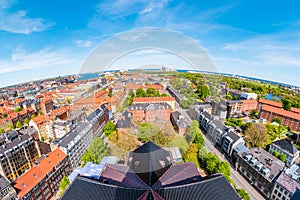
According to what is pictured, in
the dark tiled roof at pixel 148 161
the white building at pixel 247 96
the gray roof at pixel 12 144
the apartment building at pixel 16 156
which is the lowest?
the apartment building at pixel 16 156

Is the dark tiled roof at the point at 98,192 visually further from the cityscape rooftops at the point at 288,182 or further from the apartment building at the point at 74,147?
the cityscape rooftops at the point at 288,182

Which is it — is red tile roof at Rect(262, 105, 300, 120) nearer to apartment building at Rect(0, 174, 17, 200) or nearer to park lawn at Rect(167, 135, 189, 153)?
park lawn at Rect(167, 135, 189, 153)

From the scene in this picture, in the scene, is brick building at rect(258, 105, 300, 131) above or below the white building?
below

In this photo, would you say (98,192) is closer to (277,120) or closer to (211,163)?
(211,163)

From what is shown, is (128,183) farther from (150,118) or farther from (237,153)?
(237,153)

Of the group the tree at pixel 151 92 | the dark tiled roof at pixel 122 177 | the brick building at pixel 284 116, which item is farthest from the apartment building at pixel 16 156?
the brick building at pixel 284 116

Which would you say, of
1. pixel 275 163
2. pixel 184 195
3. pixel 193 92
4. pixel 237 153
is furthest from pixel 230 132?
pixel 193 92

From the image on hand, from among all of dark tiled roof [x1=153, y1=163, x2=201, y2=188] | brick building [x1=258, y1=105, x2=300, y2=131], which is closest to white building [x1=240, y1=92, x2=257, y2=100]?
brick building [x1=258, y1=105, x2=300, y2=131]
